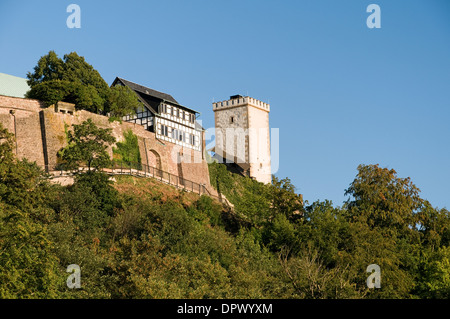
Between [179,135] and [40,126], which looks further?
[179,135]

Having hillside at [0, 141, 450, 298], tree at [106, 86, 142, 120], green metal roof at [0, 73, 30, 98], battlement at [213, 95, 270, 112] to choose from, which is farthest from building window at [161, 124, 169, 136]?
battlement at [213, 95, 270, 112]

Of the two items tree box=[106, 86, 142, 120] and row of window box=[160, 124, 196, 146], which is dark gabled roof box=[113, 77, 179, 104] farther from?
tree box=[106, 86, 142, 120]

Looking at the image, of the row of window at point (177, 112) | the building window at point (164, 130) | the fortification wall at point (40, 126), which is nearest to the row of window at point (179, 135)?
the building window at point (164, 130)

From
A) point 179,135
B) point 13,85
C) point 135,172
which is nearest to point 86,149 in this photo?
point 135,172

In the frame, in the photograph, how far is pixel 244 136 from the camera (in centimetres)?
8100

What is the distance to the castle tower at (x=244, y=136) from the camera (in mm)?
79500

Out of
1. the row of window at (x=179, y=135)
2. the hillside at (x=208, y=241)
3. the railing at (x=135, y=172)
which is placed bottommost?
the hillside at (x=208, y=241)

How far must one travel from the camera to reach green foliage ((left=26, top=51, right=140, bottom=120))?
182 feet

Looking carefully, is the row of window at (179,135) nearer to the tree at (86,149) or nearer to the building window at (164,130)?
the building window at (164,130)

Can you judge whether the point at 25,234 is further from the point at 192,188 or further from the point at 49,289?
the point at 192,188

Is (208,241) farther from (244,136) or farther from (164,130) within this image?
(244,136)

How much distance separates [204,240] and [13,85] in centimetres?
2828

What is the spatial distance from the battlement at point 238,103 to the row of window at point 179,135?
14604 millimetres

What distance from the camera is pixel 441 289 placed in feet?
148
